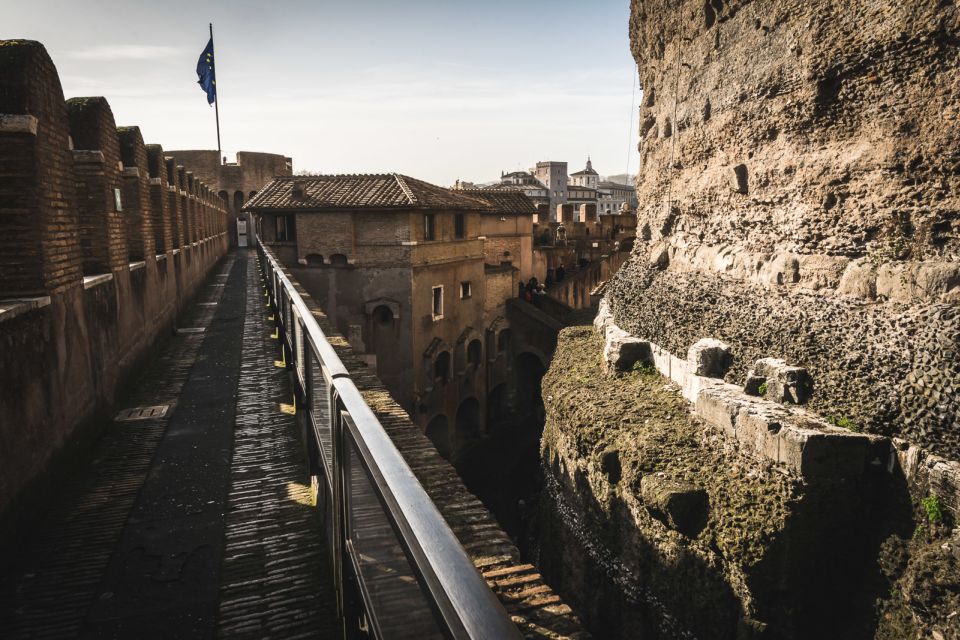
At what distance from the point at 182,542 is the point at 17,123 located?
3.24 m

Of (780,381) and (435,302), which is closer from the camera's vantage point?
(780,381)

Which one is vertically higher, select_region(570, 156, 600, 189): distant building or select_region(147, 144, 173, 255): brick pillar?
select_region(570, 156, 600, 189): distant building

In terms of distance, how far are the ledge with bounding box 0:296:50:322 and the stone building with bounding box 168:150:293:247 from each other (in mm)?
34997

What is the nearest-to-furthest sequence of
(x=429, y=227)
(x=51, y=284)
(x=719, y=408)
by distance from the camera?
1. (x=51, y=284)
2. (x=719, y=408)
3. (x=429, y=227)

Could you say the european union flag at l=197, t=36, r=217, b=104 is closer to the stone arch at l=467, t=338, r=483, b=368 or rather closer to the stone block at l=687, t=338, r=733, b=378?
the stone arch at l=467, t=338, r=483, b=368

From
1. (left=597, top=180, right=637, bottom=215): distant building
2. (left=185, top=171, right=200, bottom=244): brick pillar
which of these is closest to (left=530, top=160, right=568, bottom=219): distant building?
(left=597, top=180, right=637, bottom=215): distant building

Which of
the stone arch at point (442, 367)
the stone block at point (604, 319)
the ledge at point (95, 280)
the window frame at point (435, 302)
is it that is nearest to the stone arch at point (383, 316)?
the window frame at point (435, 302)

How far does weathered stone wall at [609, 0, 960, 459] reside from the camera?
562 cm

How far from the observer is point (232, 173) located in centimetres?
3716

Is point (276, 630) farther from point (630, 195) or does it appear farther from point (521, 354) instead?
point (630, 195)

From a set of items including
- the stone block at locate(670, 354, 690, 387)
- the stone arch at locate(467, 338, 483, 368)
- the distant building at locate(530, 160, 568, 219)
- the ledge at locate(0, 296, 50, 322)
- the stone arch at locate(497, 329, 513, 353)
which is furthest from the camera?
the distant building at locate(530, 160, 568, 219)

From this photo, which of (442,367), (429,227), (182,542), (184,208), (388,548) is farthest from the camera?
(442,367)

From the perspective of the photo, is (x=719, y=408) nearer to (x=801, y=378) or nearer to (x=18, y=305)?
(x=801, y=378)

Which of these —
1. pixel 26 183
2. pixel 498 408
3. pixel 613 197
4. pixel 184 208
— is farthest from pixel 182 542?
pixel 613 197
